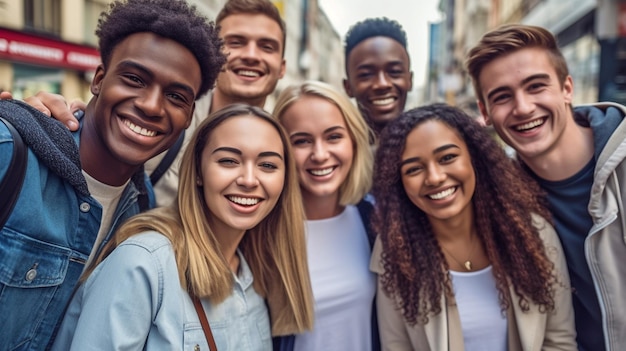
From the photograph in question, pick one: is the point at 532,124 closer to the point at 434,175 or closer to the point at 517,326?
the point at 434,175

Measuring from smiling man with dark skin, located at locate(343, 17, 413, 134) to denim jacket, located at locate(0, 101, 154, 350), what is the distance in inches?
111

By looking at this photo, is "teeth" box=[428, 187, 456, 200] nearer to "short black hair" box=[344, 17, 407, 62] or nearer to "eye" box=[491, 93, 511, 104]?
"eye" box=[491, 93, 511, 104]

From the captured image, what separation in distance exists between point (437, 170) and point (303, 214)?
2.76 ft

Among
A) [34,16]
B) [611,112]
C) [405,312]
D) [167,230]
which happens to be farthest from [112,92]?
[34,16]

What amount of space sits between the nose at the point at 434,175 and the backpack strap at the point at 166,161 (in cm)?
164

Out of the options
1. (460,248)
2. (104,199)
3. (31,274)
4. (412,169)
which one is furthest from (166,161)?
(460,248)

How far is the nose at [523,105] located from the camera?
2.90 metres

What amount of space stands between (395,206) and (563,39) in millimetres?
14640

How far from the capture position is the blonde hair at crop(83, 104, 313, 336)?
7.27ft

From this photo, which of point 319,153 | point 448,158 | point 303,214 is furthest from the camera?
point 319,153

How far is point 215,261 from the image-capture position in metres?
2.30

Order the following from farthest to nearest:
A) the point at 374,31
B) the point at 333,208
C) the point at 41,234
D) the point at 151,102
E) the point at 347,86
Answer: the point at 347,86, the point at 374,31, the point at 333,208, the point at 151,102, the point at 41,234

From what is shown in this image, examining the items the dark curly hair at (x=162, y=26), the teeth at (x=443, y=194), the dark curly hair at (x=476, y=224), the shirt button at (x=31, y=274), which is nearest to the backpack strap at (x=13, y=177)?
the shirt button at (x=31, y=274)

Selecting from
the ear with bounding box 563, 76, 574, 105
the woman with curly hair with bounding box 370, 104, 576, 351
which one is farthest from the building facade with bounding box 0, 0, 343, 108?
the ear with bounding box 563, 76, 574, 105
